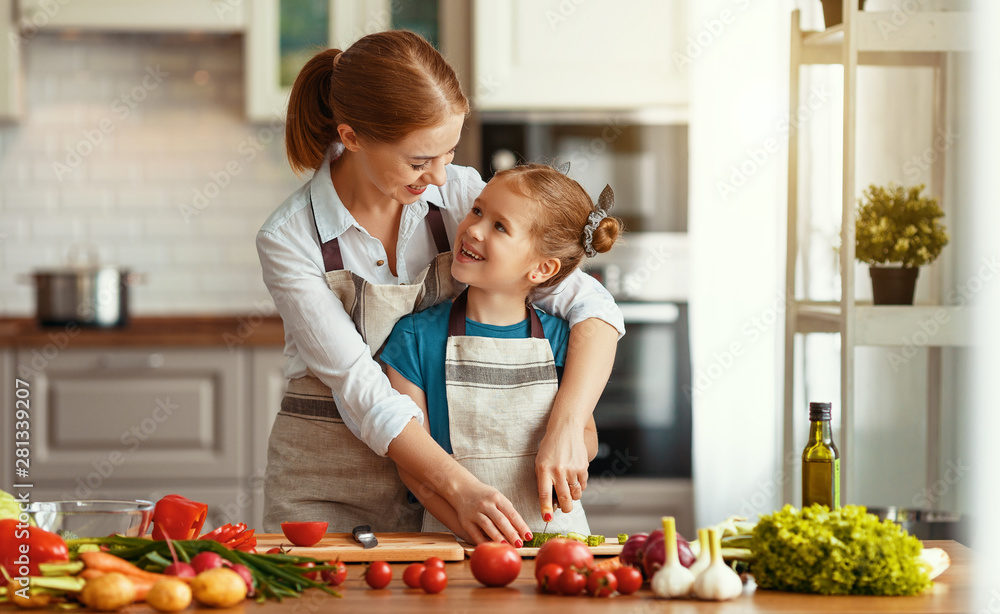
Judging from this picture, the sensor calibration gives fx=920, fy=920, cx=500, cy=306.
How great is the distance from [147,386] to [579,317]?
1822mm

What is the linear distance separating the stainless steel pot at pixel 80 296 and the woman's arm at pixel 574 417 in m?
1.99

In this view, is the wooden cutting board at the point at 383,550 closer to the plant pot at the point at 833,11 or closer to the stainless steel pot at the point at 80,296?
the plant pot at the point at 833,11

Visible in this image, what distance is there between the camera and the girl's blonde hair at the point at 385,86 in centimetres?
129

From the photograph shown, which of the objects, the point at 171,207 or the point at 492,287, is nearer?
the point at 492,287

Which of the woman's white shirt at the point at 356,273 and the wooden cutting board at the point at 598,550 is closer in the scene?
the wooden cutting board at the point at 598,550

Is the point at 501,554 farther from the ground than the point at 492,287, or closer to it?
closer to it

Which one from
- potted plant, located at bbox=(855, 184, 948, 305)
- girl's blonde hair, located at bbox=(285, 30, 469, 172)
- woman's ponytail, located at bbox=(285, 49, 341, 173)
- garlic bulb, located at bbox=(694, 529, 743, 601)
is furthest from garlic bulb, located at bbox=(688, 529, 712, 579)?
potted plant, located at bbox=(855, 184, 948, 305)

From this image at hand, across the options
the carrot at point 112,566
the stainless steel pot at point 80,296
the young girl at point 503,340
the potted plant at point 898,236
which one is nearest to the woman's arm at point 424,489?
the young girl at point 503,340

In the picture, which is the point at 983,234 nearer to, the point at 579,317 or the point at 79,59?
the point at 579,317

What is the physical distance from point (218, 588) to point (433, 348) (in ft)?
1.90

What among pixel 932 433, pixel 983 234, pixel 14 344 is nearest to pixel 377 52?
pixel 983 234

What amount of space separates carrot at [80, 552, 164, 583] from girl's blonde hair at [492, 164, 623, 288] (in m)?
0.72

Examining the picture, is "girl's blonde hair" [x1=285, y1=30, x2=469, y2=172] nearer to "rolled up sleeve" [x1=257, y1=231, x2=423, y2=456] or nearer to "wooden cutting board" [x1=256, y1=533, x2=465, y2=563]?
"rolled up sleeve" [x1=257, y1=231, x2=423, y2=456]

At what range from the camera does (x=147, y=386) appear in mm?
2793
